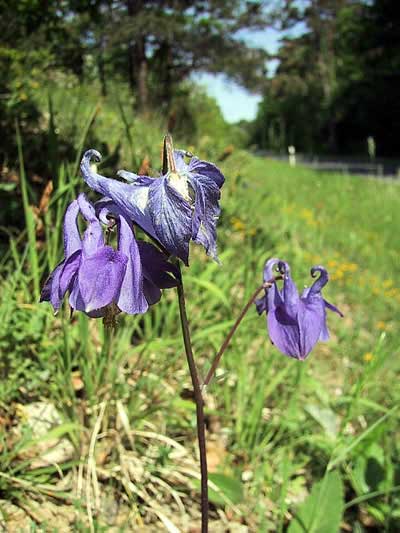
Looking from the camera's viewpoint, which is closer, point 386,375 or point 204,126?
point 386,375

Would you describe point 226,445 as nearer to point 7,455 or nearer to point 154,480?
point 154,480

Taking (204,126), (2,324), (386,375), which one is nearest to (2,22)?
(2,324)

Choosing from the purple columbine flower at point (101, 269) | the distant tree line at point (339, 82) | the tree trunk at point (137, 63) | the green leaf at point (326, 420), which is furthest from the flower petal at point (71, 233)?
the distant tree line at point (339, 82)

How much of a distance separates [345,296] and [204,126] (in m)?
9.42

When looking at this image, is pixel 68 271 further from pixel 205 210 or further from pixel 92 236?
pixel 205 210

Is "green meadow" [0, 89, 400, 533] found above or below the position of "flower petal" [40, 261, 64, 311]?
below

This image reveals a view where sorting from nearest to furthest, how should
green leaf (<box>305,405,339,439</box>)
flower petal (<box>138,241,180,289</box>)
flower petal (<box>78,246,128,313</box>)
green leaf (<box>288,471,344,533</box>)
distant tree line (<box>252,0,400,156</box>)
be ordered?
flower petal (<box>78,246,128,313</box>) → flower petal (<box>138,241,180,289</box>) → green leaf (<box>288,471,344,533</box>) → green leaf (<box>305,405,339,439</box>) → distant tree line (<box>252,0,400,156</box>)

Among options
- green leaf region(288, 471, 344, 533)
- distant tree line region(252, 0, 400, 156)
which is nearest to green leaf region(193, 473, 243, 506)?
green leaf region(288, 471, 344, 533)

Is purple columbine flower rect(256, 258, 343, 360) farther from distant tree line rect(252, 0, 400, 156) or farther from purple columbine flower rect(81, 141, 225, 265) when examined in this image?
distant tree line rect(252, 0, 400, 156)

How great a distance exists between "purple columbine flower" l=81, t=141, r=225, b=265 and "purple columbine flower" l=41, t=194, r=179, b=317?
0.03 metres

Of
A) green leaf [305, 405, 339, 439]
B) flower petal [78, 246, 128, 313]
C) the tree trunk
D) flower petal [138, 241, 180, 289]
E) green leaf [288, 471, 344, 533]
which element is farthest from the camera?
the tree trunk

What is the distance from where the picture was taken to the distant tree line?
58.7ft

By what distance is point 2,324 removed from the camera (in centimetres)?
173

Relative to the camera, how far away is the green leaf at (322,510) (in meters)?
1.51
